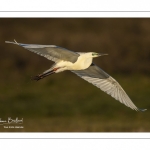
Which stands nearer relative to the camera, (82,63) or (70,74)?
(82,63)

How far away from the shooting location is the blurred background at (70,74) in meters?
9.81

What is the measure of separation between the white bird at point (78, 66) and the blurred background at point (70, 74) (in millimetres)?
1697

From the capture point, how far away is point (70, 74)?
40.1 ft

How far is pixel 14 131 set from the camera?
7523 mm

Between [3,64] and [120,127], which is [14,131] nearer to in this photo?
[120,127]

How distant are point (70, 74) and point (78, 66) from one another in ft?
16.7

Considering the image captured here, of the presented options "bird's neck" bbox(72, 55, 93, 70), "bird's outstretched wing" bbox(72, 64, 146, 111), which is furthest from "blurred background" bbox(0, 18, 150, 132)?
"bird's neck" bbox(72, 55, 93, 70)

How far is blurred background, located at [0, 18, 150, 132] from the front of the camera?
9.81 meters

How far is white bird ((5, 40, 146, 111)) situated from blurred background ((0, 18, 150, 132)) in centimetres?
170

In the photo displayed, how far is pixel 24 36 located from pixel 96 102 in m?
1.80

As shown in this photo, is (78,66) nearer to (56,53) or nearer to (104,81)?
(56,53)
